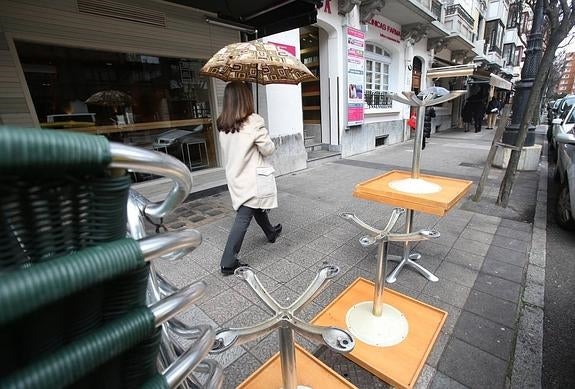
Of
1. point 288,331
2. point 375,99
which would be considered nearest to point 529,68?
point 375,99

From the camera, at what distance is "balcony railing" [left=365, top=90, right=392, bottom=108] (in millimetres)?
10375

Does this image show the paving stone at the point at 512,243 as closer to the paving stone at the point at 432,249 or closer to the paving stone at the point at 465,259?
the paving stone at the point at 465,259

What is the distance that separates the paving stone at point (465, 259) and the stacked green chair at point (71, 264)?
346cm

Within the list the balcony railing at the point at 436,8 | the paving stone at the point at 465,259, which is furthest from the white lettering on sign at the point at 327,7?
the balcony railing at the point at 436,8

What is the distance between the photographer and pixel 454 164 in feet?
26.5

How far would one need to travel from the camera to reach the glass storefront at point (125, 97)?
3979 millimetres

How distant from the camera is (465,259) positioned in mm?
3336

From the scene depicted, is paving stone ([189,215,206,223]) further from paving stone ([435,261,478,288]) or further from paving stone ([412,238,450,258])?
paving stone ([435,261,478,288])

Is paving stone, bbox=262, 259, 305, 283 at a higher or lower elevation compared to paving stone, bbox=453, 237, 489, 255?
higher

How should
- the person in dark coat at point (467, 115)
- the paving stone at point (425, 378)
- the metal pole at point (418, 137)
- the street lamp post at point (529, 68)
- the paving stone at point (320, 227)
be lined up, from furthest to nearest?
the person in dark coat at point (467, 115), the street lamp post at point (529, 68), the paving stone at point (320, 227), the metal pole at point (418, 137), the paving stone at point (425, 378)

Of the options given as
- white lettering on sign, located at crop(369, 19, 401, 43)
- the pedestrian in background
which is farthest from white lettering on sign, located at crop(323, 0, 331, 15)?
the pedestrian in background

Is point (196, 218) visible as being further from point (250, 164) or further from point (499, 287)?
point (499, 287)

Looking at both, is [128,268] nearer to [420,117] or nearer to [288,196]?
[420,117]

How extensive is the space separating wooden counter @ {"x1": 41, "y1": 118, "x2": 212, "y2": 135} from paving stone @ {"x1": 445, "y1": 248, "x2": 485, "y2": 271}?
15.9 ft
